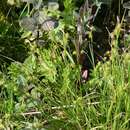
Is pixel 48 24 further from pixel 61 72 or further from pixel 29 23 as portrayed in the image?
pixel 61 72

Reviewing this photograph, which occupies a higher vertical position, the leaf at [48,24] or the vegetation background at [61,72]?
the leaf at [48,24]

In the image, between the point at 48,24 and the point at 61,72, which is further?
the point at 48,24

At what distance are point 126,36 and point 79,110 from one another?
0.44 meters

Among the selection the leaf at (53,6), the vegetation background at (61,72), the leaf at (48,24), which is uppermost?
the leaf at (53,6)

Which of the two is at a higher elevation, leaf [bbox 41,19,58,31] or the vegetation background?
leaf [bbox 41,19,58,31]

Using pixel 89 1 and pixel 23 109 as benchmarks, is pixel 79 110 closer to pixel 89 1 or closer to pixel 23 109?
pixel 23 109

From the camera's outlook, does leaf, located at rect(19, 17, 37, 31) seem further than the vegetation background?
Yes

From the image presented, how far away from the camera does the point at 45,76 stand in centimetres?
163

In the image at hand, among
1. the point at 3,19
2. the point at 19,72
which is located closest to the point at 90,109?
the point at 19,72

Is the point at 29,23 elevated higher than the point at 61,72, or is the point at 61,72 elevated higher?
the point at 29,23

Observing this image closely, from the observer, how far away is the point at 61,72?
1.61m

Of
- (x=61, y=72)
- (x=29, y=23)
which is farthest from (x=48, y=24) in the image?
(x=61, y=72)

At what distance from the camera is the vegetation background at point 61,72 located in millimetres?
1485

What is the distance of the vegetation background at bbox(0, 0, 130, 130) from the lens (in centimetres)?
149
